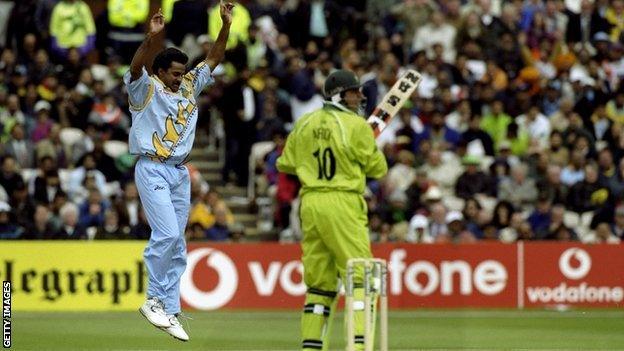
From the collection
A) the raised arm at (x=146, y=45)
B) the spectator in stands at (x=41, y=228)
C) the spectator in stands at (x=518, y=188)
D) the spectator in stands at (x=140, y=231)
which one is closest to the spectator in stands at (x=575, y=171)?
the spectator in stands at (x=518, y=188)

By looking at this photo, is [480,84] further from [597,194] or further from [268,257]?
[268,257]

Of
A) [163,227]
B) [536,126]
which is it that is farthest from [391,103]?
[536,126]

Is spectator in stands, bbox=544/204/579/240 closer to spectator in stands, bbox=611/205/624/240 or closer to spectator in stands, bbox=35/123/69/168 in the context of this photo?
spectator in stands, bbox=611/205/624/240

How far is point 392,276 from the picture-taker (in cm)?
2334

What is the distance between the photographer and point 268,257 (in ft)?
75.6

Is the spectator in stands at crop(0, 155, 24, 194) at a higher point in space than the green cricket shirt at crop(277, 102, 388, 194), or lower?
higher

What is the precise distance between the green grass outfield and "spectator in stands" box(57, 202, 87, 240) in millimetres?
1540

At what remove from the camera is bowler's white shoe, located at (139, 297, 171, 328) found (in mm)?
14023

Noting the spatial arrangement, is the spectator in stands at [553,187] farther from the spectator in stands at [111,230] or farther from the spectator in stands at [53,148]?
the spectator in stands at [53,148]

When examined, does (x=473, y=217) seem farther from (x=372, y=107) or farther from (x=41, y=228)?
(x=41, y=228)

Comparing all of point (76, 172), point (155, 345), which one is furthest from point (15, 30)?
point (155, 345)

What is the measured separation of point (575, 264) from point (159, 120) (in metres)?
11.1

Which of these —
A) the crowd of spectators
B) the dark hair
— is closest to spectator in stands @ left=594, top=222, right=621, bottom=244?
the crowd of spectators

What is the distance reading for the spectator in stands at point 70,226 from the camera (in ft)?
76.3
